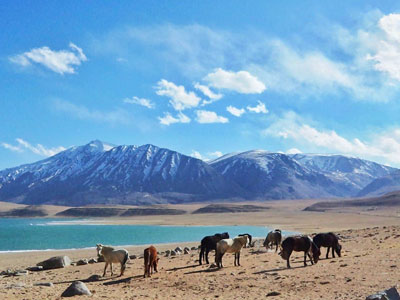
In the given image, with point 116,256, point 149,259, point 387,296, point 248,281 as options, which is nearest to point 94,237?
point 116,256

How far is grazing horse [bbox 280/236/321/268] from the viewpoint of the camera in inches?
724

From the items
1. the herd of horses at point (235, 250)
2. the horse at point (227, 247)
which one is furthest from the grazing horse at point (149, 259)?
the horse at point (227, 247)

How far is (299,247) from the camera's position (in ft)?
61.4

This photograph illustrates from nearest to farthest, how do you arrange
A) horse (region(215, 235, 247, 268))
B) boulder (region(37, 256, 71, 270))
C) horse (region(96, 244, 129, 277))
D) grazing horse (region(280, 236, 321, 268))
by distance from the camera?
grazing horse (region(280, 236, 321, 268)) < horse (region(96, 244, 129, 277)) < horse (region(215, 235, 247, 268)) < boulder (region(37, 256, 71, 270))

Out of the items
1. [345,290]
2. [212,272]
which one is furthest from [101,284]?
[345,290]

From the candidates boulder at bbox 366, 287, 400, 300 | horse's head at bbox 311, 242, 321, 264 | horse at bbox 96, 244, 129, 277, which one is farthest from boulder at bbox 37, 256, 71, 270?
boulder at bbox 366, 287, 400, 300

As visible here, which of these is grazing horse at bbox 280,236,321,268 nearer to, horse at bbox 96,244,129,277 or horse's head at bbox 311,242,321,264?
horse's head at bbox 311,242,321,264

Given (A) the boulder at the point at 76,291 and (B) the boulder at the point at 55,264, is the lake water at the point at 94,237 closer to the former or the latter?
(B) the boulder at the point at 55,264

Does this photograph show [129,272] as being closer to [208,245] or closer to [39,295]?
[208,245]

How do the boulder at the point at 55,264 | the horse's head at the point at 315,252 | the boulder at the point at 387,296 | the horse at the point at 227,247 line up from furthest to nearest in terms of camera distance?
the boulder at the point at 55,264 < the horse at the point at 227,247 < the horse's head at the point at 315,252 < the boulder at the point at 387,296

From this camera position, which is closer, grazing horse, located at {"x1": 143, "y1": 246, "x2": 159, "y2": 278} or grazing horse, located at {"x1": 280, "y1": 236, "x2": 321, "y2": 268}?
grazing horse, located at {"x1": 143, "y1": 246, "x2": 159, "y2": 278}

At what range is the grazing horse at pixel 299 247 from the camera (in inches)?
724

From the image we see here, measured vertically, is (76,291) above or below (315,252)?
below

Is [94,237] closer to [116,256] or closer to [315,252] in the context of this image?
[116,256]
